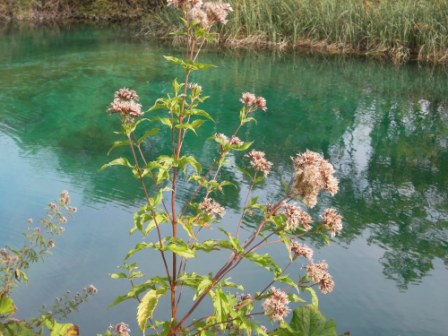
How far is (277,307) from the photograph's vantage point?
5.20 feet

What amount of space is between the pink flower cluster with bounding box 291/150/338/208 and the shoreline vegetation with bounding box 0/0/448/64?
9.45 metres

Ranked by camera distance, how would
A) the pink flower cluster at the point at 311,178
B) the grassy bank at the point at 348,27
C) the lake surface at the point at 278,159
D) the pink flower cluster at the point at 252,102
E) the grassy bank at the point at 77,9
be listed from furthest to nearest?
the grassy bank at the point at 77,9 → the grassy bank at the point at 348,27 → the lake surface at the point at 278,159 → the pink flower cluster at the point at 252,102 → the pink flower cluster at the point at 311,178

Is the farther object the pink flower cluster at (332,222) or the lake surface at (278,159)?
the lake surface at (278,159)

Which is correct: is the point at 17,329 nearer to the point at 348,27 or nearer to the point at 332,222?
the point at 332,222

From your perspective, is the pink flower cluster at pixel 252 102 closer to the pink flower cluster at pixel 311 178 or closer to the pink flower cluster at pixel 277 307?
the pink flower cluster at pixel 311 178

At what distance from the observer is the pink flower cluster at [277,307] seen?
1.58 metres

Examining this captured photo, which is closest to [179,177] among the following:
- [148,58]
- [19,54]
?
[148,58]

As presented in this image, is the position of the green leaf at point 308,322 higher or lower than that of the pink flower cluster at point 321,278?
lower

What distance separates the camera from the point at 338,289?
128 inches

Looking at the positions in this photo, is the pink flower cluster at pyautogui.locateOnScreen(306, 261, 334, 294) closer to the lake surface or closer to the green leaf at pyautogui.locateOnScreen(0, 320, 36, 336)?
the green leaf at pyautogui.locateOnScreen(0, 320, 36, 336)

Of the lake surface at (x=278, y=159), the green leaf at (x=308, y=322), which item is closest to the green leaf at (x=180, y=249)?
the green leaf at (x=308, y=322)

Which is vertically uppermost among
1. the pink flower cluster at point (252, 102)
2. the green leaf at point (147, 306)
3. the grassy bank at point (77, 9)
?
the pink flower cluster at point (252, 102)

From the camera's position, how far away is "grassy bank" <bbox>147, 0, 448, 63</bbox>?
10.5 metres

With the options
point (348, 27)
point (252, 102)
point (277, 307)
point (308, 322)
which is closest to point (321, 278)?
point (277, 307)
